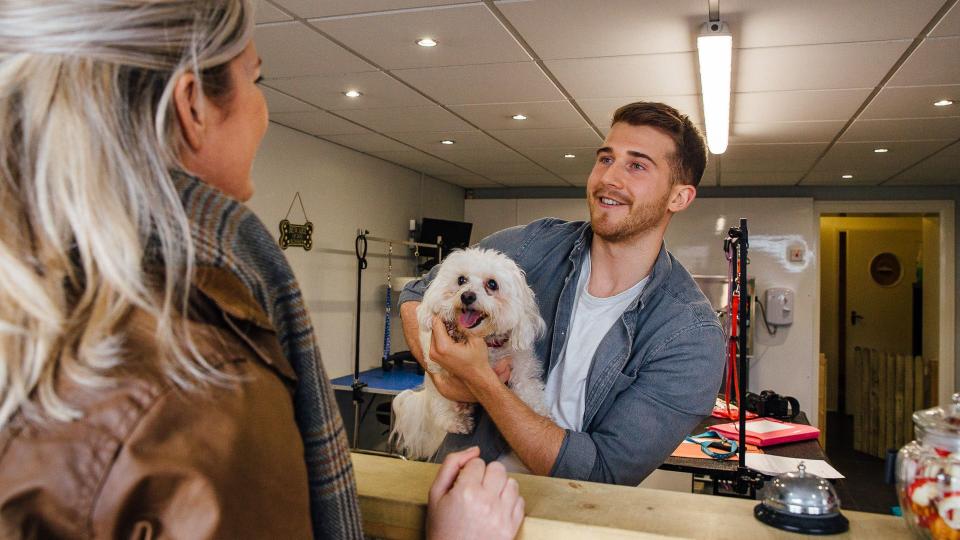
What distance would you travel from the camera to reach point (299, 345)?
73cm

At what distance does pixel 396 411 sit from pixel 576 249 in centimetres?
92

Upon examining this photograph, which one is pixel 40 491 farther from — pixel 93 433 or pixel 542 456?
pixel 542 456

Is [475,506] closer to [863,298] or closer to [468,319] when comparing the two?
[468,319]

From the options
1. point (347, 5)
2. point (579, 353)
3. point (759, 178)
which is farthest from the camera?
point (759, 178)

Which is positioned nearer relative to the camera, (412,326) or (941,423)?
(941,423)

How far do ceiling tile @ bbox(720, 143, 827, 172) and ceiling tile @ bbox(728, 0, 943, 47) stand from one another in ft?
8.32

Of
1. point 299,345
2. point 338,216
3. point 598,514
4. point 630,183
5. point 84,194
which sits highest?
point 338,216

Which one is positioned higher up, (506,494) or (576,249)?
(576,249)

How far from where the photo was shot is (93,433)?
21.0 inches

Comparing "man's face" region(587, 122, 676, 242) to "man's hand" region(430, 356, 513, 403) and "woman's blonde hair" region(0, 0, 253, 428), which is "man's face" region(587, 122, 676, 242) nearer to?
"man's hand" region(430, 356, 513, 403)

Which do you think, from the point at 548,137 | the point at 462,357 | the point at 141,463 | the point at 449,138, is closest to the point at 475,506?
the point at 141,463

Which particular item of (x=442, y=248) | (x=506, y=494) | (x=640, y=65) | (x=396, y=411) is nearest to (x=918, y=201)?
(x=442, y=248)

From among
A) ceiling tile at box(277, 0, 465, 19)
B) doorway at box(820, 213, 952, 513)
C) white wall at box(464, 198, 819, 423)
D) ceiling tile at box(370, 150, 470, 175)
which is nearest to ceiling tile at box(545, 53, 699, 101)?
ceiling tile at box(277, 0, 465, 19)

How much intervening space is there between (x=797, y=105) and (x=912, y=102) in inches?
23.4
